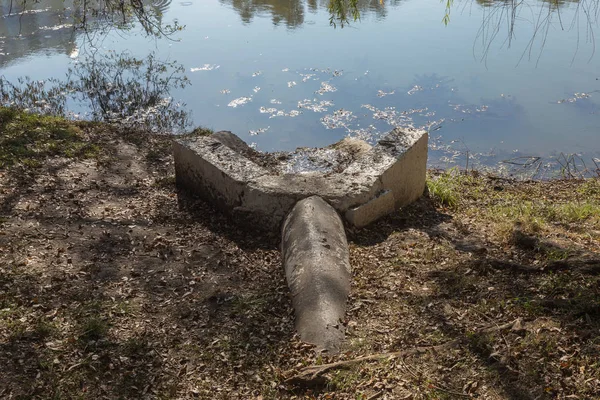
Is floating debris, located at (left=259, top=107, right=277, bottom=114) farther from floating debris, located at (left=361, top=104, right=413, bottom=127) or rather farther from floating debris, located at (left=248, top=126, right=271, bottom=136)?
floating debris, located at (left=361, top=104, right=413, bottom=127)

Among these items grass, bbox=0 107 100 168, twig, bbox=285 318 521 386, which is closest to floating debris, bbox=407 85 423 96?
grass, bbox=0 107 100 168

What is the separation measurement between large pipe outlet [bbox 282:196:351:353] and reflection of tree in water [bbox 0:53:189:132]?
535cm

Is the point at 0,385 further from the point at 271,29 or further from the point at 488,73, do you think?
the point at 271,29

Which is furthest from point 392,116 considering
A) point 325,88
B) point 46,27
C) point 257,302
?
point 46,27

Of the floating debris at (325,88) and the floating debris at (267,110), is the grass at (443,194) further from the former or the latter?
the floating debris at (325,88)

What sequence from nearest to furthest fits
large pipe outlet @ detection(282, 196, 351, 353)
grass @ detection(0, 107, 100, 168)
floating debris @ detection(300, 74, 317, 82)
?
large pipe outlet @ detection(282, 196, 351, 353)
grass @ detection(0, 107, 100, 168)
floating debris @ detection(300, 74, 317, 82)

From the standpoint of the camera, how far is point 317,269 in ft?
14.1

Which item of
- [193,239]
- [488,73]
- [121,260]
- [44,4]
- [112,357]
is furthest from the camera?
[44,4]

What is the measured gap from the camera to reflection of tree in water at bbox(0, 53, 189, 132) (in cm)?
1002

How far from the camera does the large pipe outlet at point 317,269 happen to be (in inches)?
148

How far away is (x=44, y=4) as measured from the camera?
54.5ft

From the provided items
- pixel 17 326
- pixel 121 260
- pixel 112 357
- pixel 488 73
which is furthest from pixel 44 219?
pixel 488 73

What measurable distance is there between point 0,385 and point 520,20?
14032 mm

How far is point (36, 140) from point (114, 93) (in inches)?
141
